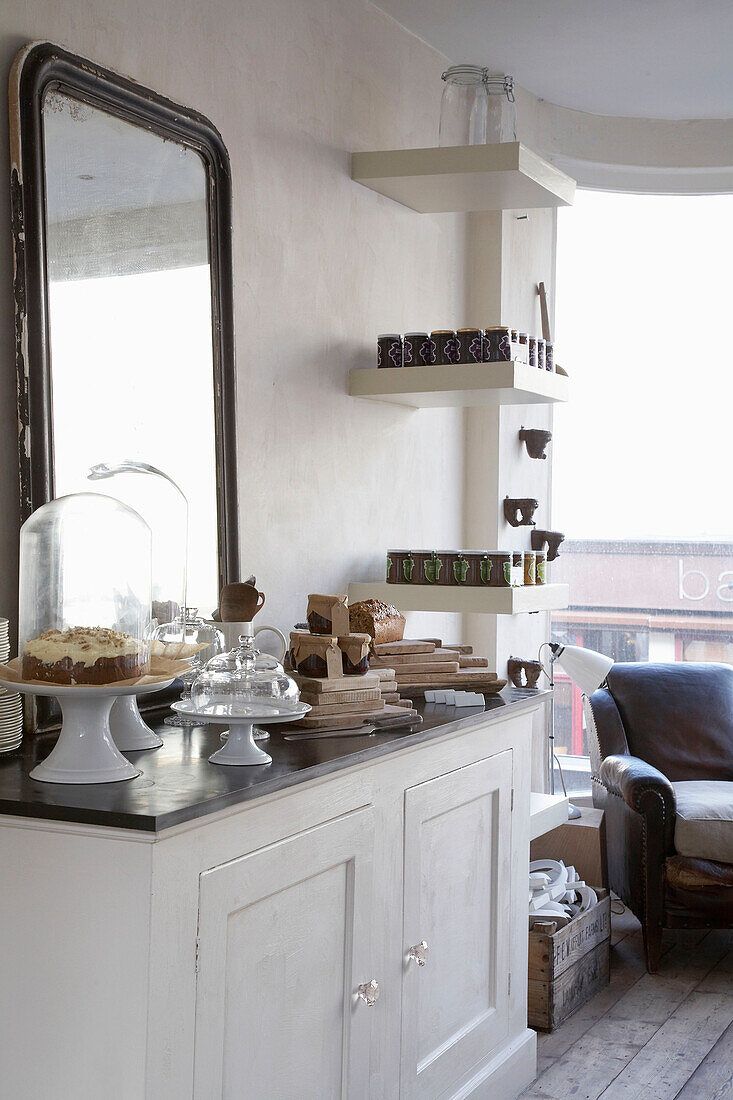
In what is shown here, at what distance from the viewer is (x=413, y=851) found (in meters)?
2.08

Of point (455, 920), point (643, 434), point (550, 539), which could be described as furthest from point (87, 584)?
point (643, 434)

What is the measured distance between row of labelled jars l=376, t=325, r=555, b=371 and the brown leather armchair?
4.51ft

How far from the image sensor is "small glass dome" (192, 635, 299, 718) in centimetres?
170

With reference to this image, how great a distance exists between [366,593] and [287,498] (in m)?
0.42

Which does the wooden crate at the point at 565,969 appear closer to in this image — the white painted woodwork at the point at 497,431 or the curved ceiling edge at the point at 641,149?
the white painted woodwork at the point at 497,431

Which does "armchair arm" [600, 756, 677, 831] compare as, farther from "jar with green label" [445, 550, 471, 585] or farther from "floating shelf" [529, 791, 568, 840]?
"jar with green label" [445, 550, 471, 585]

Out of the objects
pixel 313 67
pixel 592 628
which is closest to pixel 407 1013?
pixel 313 67

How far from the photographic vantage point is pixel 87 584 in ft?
5.63

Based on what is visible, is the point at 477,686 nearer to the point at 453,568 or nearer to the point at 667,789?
the point at 453,568

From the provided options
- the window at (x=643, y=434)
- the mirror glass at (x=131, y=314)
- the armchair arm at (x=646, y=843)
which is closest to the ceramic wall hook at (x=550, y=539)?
the window at (x=643, y=434)

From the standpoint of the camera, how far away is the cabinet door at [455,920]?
210 cm

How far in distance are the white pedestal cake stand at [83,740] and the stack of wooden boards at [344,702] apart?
1.71ft

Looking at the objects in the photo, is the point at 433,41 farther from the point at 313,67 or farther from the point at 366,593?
the point at 366,593

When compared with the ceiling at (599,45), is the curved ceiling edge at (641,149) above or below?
below
